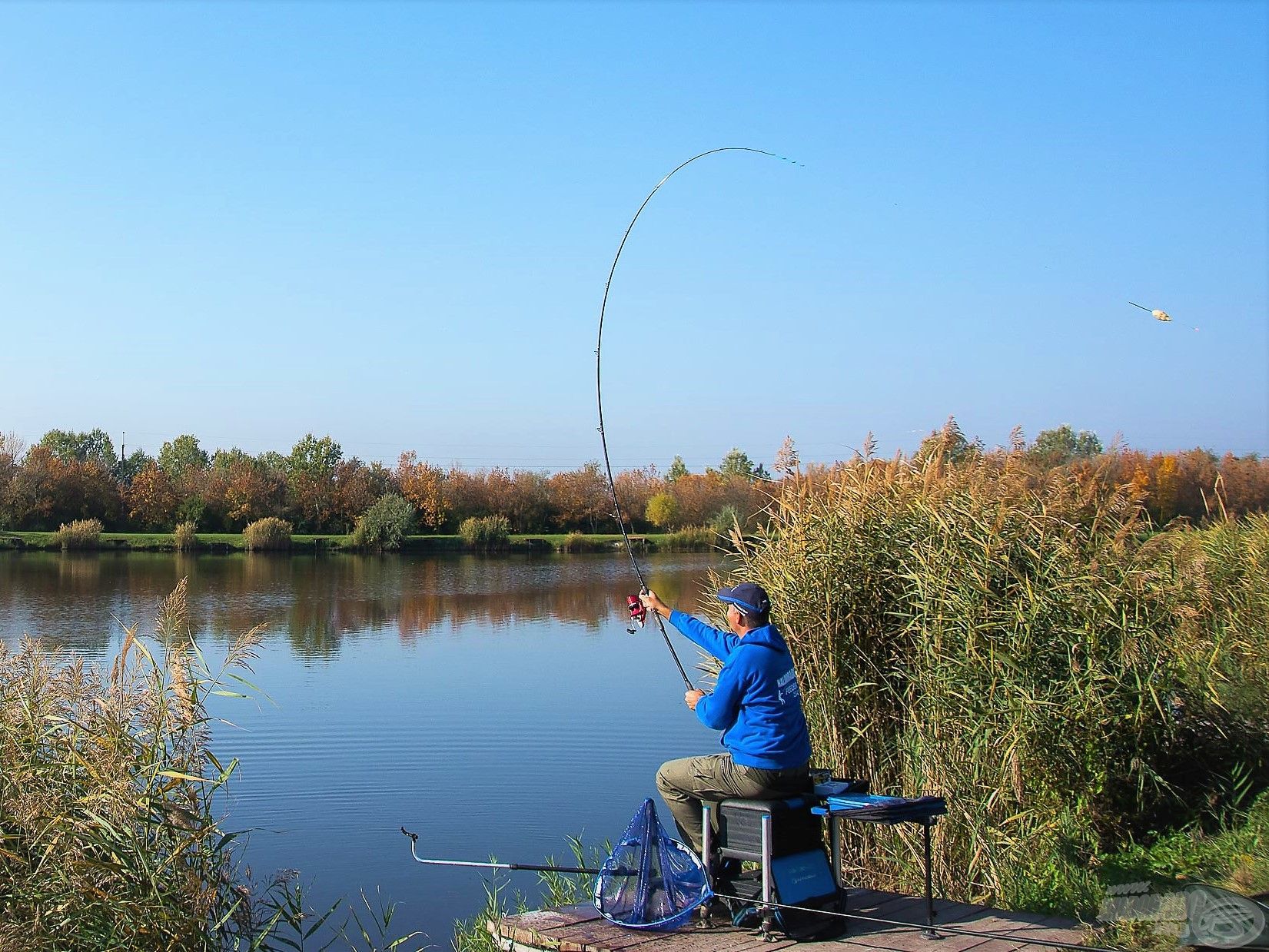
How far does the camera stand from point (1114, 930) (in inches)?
195

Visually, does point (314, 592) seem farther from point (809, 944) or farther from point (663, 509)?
point (809, 944)

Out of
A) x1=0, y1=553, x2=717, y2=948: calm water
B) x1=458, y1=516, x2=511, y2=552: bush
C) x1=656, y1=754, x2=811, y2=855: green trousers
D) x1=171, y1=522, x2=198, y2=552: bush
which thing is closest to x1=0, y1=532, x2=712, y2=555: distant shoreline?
x1=171, y1=522, x2=198, y2=552: bush

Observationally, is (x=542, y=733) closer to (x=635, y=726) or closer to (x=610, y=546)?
(x=635, y=726)

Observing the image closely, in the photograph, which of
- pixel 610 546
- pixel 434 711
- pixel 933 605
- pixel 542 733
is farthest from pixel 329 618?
pixel 610 546

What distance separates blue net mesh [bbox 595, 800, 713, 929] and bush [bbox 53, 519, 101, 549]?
4353 cm

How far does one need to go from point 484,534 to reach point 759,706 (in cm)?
4618

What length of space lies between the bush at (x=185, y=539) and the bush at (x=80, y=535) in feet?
9.51

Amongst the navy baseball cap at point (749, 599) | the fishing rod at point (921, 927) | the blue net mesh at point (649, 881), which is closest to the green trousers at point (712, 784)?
the blue net mesh at point (649, 881)

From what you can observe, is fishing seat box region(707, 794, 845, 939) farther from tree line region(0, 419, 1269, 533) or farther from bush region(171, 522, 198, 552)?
bush region(171, 522, 198, 552)

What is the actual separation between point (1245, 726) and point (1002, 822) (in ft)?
9.64

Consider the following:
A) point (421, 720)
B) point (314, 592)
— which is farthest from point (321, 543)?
point (421, 720)

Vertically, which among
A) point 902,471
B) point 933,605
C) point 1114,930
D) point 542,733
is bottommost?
point 542,733

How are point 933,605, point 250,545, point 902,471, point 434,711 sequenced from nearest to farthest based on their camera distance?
1. point 933,605
2. point 902,471
3. point 434,711
4. point 250,545

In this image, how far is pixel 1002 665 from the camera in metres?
7.18
